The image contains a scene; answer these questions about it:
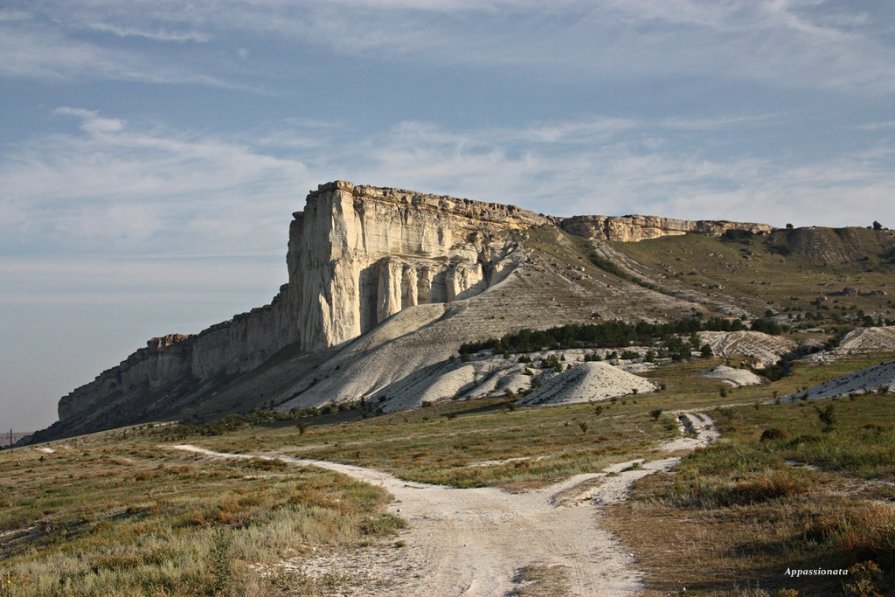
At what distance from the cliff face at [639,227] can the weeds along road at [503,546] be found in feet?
407

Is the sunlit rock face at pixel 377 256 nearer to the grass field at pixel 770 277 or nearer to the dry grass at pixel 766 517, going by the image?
the grass field at pixel 770 277

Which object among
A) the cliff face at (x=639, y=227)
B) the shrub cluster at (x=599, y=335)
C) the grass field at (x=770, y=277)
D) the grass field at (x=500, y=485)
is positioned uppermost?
the cliff face at (x=639, y=227)

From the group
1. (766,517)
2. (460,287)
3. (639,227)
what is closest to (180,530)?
(766,517)

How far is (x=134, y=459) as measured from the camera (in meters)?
52.1

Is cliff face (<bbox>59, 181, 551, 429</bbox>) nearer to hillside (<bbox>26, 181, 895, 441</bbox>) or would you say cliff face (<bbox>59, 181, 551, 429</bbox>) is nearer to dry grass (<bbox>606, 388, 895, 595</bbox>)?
hillside (<bbox>26, 181, 895, 441</bbox>)

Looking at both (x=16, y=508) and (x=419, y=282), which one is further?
(x=419, y=282)

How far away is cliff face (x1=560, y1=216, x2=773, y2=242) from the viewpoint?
468 feet

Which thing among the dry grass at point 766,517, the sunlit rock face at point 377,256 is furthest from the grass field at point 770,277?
the dry grass at point 766,517

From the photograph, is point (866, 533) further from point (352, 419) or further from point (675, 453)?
point (352, 419)

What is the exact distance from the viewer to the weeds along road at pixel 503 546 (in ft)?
33.3

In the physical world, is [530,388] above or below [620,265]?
below

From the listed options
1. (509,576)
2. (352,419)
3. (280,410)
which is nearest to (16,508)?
(509,576)

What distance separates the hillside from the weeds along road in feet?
173

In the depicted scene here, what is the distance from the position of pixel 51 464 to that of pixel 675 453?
4236 centimetres
